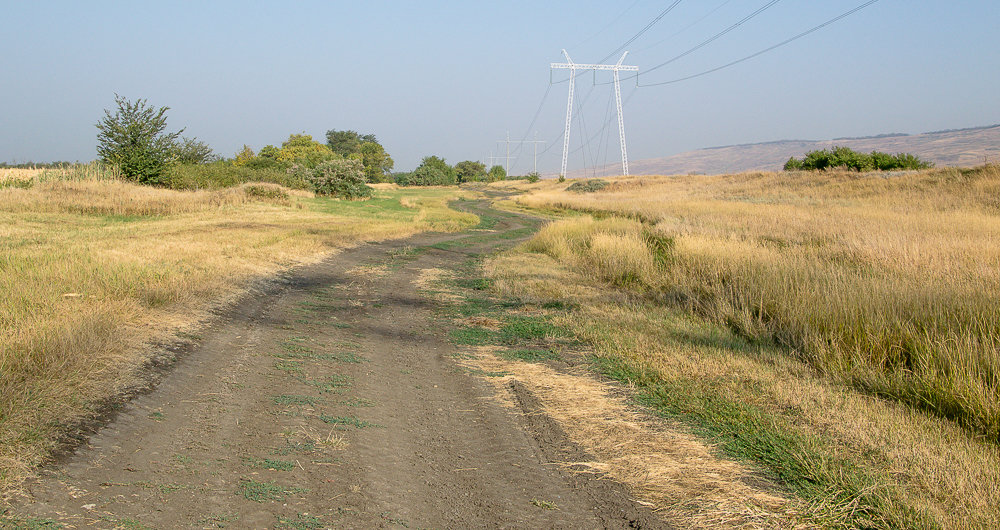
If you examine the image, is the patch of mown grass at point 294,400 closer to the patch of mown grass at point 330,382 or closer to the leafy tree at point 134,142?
the patch of mown grass at point 330,382

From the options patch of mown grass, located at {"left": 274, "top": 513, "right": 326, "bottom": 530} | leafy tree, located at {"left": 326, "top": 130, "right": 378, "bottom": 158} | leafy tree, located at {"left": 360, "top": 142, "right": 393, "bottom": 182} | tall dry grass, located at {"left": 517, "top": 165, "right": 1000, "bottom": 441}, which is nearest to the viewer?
patch of mown grass, located at {"left": 274, "top": 513, "right": 326, "bottom": 530}

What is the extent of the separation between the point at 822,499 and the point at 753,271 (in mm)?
7382

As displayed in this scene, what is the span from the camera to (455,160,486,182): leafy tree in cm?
14550

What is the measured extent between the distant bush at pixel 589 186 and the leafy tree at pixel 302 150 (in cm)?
3250

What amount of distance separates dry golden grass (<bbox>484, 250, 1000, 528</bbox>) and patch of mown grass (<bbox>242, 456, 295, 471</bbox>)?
2123mm

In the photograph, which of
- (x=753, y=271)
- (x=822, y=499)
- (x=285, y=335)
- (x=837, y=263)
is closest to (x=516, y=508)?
(x=822, y=499)

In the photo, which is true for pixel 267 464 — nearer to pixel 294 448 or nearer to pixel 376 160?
pixel 294 448

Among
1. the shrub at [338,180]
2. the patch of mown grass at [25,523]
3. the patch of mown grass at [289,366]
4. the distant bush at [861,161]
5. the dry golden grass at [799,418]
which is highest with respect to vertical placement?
the shrub at [338,180]

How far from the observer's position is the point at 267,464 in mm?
4000

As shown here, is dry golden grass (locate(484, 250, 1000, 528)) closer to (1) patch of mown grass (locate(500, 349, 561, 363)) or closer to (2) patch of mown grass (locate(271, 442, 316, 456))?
(1) patch of mown grass (locate(500, 349, 561, 363))

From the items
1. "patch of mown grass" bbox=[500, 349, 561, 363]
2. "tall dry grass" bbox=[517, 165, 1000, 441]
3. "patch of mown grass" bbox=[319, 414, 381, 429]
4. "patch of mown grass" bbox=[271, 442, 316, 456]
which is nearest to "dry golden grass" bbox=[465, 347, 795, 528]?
"patch of mown grass" bbox=[500, 349, 561, 363]

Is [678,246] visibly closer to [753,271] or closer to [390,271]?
[753,271]

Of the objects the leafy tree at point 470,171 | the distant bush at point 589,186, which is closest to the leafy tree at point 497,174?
the leafy tree at point 470,171

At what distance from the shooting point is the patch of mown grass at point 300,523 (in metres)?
3.29
